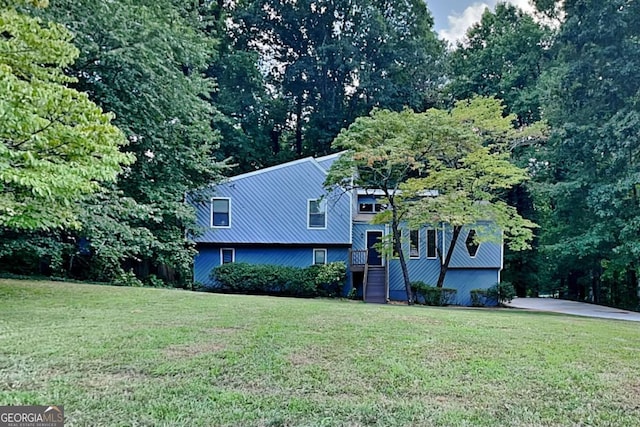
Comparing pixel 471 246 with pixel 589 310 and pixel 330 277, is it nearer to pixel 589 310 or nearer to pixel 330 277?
pixel 589 310

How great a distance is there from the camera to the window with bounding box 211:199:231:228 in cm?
1864

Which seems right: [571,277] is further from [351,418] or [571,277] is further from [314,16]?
[351,418]

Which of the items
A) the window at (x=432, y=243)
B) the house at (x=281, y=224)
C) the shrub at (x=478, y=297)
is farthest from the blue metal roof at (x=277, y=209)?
the shrub at (x=478, y=297)

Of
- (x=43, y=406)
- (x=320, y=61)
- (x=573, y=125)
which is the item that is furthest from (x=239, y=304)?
(x=320, y=61)

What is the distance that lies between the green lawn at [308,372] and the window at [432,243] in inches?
497

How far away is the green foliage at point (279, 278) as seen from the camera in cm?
1738

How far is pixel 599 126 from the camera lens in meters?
16.4

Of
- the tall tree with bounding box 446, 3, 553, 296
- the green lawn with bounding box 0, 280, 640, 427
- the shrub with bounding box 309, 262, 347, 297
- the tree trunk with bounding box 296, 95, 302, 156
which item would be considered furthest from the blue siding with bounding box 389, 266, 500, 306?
the tree trunk with bounding box 296, 95, 302, 156

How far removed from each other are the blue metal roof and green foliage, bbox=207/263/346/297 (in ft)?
4.24

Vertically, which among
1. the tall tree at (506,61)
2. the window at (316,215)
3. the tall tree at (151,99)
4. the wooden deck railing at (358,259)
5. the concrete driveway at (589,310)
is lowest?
the concrete driveway at (589,310)

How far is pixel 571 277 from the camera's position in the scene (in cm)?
2686

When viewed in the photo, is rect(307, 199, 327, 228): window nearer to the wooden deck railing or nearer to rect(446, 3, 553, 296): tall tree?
the wooden deck railing

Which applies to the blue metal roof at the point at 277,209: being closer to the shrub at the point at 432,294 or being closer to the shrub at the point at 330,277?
the shrub at the point at 330,277

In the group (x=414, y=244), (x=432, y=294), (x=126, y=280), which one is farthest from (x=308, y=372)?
(x=414, y=244)
